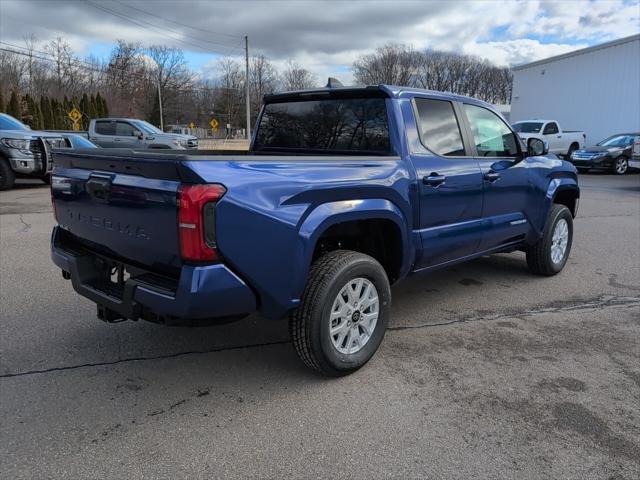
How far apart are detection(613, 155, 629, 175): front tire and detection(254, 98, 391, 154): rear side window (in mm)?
19717

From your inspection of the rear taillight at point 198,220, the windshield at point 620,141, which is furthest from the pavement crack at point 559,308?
the windshield at point 620,141

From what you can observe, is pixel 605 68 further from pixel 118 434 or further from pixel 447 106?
pixel 118 434

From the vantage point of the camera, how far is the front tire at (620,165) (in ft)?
66.1

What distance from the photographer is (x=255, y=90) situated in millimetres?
76750

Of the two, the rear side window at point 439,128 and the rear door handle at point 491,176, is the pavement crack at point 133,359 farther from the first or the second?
the rear door handle at point 491,176

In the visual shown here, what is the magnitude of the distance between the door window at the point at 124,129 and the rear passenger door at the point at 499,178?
16.4 metres

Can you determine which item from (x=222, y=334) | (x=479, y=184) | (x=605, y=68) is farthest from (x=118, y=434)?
(x=605, y=68)

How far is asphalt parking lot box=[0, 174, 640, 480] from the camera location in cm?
252

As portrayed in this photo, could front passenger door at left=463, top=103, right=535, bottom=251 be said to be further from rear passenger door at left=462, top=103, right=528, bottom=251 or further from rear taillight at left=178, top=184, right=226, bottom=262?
rear taillight at left=178, top=184, right=226, bottom=262

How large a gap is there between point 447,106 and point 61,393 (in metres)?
3.54

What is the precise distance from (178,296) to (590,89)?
103ft

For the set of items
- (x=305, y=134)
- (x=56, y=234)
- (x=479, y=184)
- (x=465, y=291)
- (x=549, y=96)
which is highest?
(x=549, y=96)

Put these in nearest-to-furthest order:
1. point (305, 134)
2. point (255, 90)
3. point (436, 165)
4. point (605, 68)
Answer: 1. point (436, 165)
2. point (305, 134)
3. point (605, 68)
4. point (255, 90)

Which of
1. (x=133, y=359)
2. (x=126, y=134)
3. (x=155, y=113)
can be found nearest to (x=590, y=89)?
(x=126, y=134)
